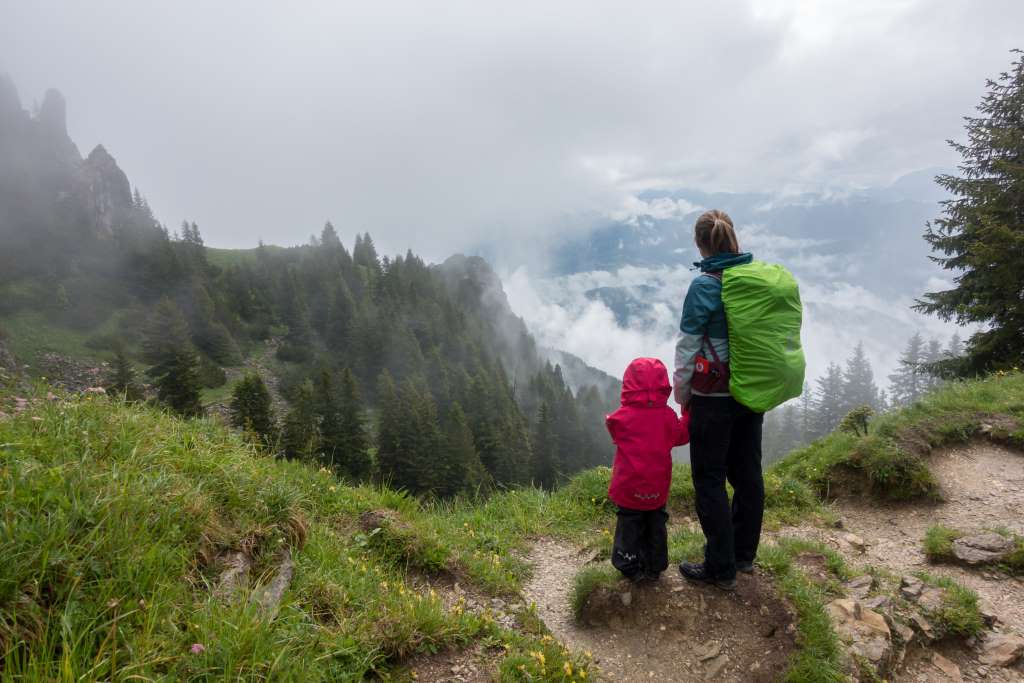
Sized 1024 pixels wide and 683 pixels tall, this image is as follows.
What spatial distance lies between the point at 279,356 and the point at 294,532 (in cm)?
10767

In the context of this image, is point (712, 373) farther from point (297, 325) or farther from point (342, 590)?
point (297, 325)

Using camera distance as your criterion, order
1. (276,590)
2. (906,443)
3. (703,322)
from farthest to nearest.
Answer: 1. (906,443)
2. (703,322)
3. (276,590)

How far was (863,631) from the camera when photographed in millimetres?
4082

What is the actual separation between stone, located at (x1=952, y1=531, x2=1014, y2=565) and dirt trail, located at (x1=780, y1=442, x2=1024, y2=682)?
12 cm

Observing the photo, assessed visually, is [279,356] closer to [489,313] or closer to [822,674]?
[489,313]

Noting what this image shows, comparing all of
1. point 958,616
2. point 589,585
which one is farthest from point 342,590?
point 958,616

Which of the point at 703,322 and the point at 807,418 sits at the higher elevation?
the point at 703,322

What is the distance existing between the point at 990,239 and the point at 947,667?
15789 millimetres

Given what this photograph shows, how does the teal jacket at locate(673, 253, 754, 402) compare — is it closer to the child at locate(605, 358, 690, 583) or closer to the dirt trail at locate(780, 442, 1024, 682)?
the child at locate(605, 358, 690, 583)

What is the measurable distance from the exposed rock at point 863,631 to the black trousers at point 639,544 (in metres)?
1.45

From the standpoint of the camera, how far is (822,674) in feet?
11.7

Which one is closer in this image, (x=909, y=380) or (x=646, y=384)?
(x=646, y=384)

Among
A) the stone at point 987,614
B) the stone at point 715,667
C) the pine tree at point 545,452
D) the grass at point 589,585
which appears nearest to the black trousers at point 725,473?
the stone at point 715,667

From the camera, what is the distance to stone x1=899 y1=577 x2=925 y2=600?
15.6 feet
